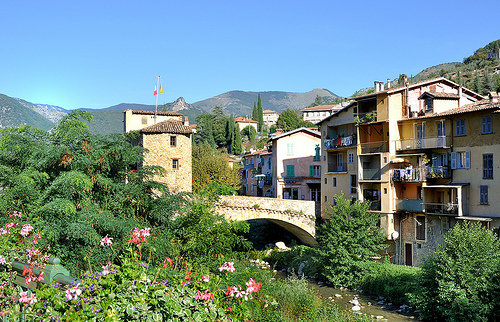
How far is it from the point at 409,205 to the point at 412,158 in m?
3.31

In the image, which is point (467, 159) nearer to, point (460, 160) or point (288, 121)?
point (460, 160)

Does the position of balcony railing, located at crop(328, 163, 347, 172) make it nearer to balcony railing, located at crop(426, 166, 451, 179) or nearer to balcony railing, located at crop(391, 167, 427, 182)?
balcony railing, located at crop(391, 167, 427, 182)

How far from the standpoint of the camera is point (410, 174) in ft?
106

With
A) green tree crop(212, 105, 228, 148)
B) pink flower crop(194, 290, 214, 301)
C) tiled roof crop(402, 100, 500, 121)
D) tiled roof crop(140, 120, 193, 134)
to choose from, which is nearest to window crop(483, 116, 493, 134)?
tiled roof crop(402, 100, 500, 121)

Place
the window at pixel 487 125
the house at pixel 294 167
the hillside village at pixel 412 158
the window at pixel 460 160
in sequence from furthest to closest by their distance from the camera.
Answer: the house at pixel 294 167 < the window at pixel 460 160 < the hillside village at pixel 412 158 < the window at pixel 487 125

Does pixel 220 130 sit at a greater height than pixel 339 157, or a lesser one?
greater

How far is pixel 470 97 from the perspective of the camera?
35.5 m

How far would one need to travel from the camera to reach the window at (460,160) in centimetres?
2994

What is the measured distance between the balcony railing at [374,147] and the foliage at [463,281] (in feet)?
38.9

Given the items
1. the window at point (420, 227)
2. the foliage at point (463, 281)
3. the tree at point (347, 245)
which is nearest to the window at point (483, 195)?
the window at point (420, 227)

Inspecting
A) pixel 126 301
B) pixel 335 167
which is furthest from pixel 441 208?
pixel 126 301

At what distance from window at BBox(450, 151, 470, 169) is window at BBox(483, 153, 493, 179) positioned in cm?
116

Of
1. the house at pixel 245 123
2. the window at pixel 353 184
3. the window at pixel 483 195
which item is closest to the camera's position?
the window at pixel 483 195

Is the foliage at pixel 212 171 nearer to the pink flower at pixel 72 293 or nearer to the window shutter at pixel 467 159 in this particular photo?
the window shutter at pixel 467 159
